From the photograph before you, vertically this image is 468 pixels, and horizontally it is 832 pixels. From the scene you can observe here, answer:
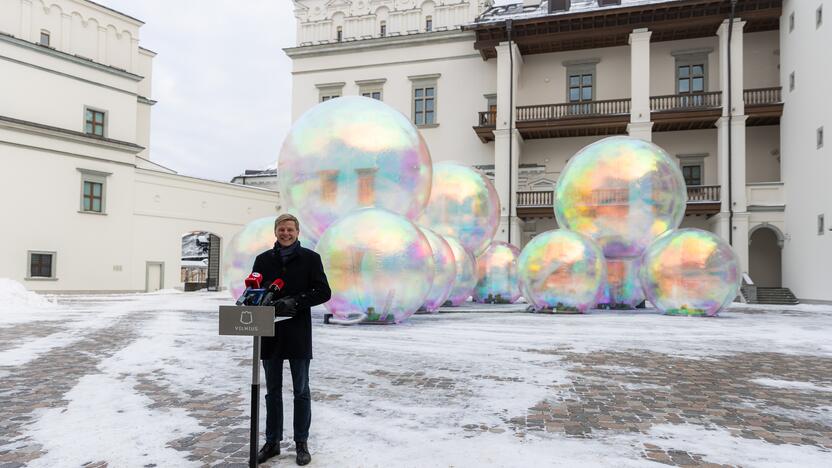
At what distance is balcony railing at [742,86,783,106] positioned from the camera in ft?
87.1

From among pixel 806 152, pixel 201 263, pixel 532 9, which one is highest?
pixel 532 9

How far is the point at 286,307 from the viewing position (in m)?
3.38

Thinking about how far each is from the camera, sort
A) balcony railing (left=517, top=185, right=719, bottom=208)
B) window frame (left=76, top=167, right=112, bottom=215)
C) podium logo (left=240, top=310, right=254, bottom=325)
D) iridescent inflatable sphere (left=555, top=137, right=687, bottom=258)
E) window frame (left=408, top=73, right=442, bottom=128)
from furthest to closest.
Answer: window frame (left=408, top=73, right=442, bottom=128) → window frame (left=76, top=167, right=112, bottom=215) → balcony railing (left=517, top=185, right=719, bottom=208) → iridescent inflatable sphere (left=555, top=137, right=687, bottom=258) → podium logo (left=240, top=310, right=254, bottom=325)

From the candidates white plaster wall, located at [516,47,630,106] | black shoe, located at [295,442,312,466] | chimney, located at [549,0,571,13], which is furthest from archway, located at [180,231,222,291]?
black shoe, located at [295,442,312,466]

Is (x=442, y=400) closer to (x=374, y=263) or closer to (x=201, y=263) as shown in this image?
(x=374, y=263)

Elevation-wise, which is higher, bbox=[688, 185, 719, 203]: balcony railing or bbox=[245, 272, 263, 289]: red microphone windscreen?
bbox=[688, 185, 719, 203]: balcony railing

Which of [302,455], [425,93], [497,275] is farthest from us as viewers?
[425,93]

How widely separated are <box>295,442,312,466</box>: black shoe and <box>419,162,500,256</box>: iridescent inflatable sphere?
11.6m

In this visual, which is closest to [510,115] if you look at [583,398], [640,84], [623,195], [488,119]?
[488,119]

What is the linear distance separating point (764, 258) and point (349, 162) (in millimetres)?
24420

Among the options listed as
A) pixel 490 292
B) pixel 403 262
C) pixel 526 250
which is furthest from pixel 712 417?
pixel 490 292

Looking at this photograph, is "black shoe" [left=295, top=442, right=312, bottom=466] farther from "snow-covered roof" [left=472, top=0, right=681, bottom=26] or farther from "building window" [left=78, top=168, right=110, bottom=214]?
"snow-covered roof" [left=472, top=0, right=681, bottom=26]

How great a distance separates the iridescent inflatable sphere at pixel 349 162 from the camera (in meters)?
10.9

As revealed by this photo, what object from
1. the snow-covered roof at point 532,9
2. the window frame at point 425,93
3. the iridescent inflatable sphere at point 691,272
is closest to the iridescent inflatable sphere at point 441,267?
the iridescent inflatable sphere at point 691,272
